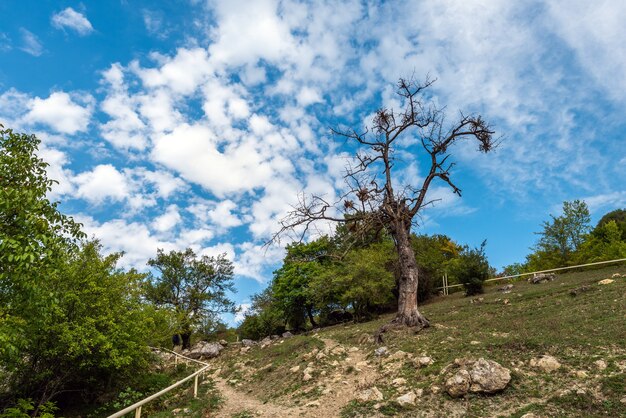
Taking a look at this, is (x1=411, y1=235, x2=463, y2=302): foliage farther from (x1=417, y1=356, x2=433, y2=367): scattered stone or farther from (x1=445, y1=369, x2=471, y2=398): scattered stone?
(x1=445, y1=369, x2=471, y2=398): scattered stone

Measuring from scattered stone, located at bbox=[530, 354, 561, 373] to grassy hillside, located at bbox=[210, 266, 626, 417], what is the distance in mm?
98

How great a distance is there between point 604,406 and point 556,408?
708 millimetres

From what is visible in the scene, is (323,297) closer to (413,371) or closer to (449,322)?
(449,322)

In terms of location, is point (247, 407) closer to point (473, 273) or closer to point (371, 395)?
point (371, 395)

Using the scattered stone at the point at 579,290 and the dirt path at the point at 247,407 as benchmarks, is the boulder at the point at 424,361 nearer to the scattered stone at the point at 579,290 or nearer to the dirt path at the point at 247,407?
the dirt path at the point at 247,407

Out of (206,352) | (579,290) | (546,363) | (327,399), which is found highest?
(579,290)

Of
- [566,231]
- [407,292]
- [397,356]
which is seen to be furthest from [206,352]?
[566,231]

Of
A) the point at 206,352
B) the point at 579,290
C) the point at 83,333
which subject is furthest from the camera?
the point at 206,352

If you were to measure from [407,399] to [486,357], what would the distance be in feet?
8.43

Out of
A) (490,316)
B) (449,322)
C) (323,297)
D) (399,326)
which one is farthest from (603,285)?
(323,297)

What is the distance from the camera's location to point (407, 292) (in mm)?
15000

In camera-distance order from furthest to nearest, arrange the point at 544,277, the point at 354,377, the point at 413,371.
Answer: the point at 544,277 → the point at 354,377 → the point at 413,371

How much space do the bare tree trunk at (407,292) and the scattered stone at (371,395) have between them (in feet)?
19.7

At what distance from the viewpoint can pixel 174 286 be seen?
4031 centimetres
